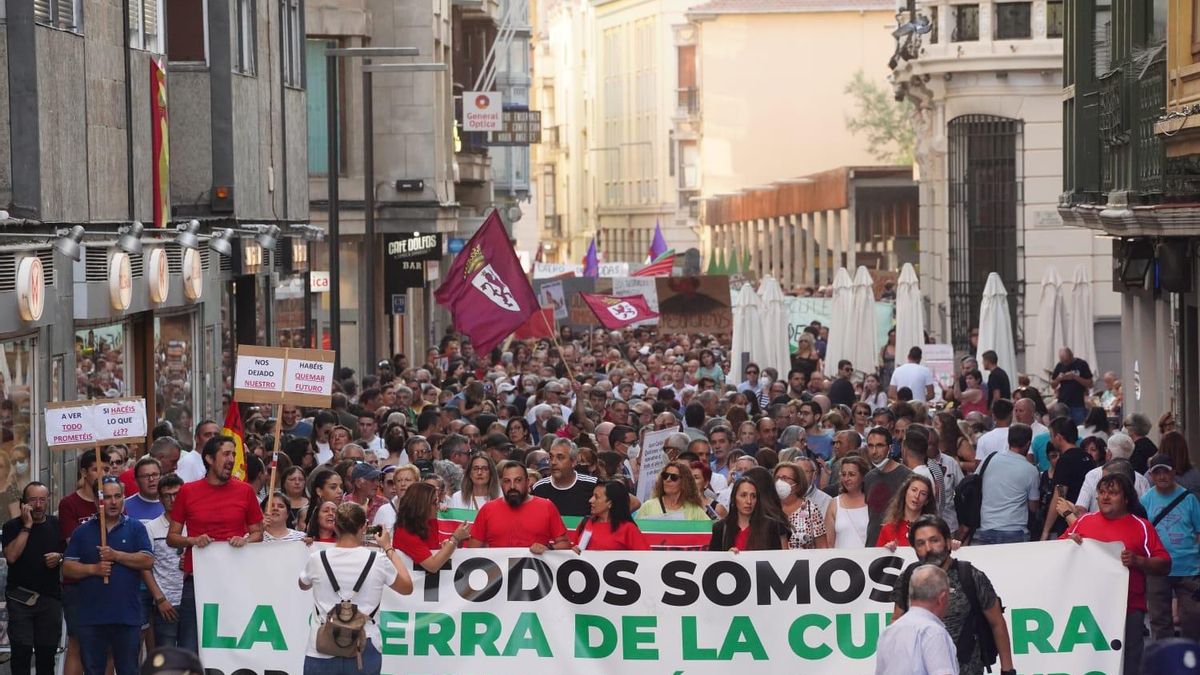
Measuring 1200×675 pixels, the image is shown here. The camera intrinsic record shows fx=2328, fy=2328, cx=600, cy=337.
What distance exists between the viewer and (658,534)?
13.7 metres

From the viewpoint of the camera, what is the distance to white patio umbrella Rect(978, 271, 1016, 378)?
94.8 feet

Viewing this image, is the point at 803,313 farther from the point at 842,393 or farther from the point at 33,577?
the point at 33,577

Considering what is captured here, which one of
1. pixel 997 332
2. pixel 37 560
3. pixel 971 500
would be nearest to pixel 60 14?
pixel 37 560

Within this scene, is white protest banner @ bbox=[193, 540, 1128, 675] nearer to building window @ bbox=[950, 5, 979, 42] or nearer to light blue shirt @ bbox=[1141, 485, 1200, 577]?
light blue shirt @ bbox=[1141, 485, 1200, 577]

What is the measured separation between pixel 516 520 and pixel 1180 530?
4205 millimetres

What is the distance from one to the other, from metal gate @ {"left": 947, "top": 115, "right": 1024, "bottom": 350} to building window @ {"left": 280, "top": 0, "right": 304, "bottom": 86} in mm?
12768

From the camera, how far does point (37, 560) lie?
13.2 metres

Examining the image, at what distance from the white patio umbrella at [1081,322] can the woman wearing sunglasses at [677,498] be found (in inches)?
655

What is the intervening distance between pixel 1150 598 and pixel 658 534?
10.1 ft

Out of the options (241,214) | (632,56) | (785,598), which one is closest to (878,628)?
(785,598)

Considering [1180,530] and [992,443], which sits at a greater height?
[992,443]

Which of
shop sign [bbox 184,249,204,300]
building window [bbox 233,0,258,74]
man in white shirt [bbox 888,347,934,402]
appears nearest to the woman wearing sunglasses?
shop sign [bbox 184,249,204,300]

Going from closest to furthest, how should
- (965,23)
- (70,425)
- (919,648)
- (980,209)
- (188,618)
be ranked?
(919,648) → (188,618) → (70,425) → (980,209) → (965,23)

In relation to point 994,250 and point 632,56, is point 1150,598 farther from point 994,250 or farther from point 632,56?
point 632,56
